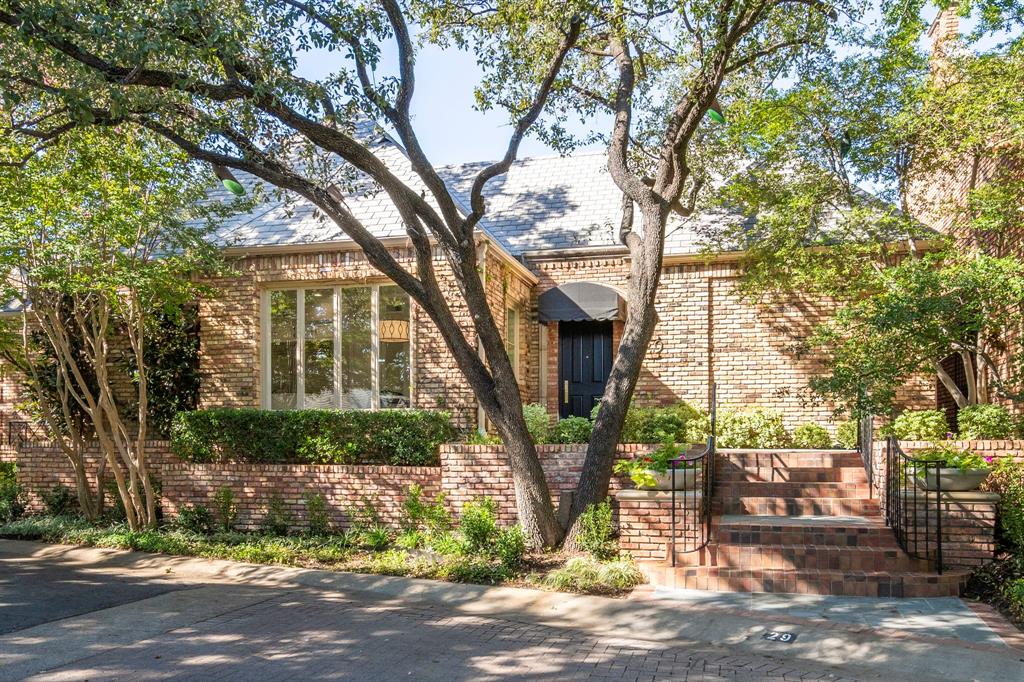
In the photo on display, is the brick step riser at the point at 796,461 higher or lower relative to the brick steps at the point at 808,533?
higher

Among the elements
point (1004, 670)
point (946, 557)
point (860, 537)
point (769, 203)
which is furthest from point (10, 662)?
point (769, 203)

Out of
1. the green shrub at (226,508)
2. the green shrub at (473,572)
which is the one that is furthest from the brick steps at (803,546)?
the green shrub at (226,508)

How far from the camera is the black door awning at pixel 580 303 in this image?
13.7 metres

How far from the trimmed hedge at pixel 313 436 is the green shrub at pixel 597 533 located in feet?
8.70

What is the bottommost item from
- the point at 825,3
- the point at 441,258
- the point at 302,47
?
the point at 441,258

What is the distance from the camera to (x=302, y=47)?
8.32m

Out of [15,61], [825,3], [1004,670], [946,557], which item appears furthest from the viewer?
[825,3]

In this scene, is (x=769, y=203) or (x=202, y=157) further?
(x=769, y=203)

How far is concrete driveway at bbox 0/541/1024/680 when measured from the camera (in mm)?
5887

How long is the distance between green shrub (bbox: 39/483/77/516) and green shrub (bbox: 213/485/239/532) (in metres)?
3.02

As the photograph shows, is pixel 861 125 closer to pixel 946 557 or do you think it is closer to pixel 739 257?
pixel 739 257

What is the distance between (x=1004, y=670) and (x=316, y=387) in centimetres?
938

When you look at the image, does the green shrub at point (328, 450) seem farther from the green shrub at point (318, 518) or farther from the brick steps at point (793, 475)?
the brick steps at point (793, 475)

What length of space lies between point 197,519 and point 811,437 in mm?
Answer: 8877
